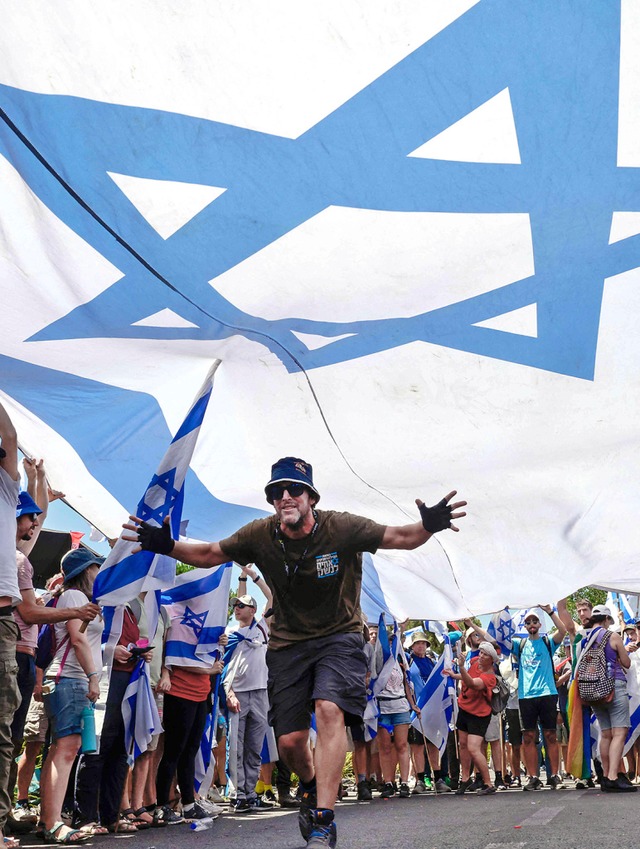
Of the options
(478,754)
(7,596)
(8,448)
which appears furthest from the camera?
(478,754)

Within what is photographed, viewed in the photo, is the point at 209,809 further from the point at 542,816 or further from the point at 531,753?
the point at 531,753

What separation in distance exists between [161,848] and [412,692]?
723cm

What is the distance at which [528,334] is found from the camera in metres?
5.29

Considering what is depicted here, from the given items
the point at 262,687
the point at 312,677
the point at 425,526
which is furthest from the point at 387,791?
the point at 425,526

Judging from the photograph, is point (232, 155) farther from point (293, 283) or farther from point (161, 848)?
point (161, 848)

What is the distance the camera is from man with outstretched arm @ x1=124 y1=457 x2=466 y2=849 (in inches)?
205

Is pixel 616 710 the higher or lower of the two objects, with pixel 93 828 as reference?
higher

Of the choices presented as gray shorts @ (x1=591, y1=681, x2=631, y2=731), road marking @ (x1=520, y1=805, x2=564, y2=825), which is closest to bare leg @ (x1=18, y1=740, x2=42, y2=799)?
road marking @ (x1=520, y1=805, x2=564, y2=825)

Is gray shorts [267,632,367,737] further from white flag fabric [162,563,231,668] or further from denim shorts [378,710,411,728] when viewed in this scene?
denim shorts [378,710,411,728]

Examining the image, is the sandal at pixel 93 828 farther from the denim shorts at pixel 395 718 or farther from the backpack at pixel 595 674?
the backpack at pixel 595 674

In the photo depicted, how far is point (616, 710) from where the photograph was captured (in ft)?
35.6

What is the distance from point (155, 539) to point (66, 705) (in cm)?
143

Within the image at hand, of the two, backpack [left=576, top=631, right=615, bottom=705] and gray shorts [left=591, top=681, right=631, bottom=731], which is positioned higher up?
backpack [left=576, top=631, right=615, bottom=705]

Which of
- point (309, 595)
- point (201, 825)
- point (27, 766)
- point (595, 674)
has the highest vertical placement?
point (595, 674)
